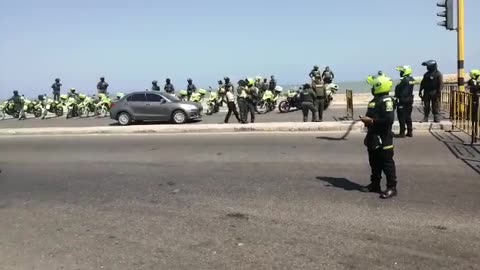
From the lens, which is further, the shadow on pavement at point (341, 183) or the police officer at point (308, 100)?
the police officer at point (308, 100)

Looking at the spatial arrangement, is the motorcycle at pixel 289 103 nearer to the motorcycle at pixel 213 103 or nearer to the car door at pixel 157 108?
the motorcycle at pixel 213 103

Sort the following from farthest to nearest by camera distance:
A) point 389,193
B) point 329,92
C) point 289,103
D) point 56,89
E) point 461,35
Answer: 1. point 56,89
2. point 329,92
3. point 289,103
4. point 461,35
5. point 389,193

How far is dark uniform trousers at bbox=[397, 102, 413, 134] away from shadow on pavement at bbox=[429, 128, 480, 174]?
734 millimetres

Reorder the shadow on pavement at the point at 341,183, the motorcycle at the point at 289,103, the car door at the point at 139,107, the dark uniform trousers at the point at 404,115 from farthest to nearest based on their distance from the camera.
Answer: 1. the motorcycle at the point at 289,103
2. the car door at the point at 139,107
3. the dark uniform trousers at the point at 404,115
4. the shadow on pavement at the point at 341,183

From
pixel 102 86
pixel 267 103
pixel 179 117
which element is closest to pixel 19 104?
pixel 102 86

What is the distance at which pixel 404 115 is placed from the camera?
13367mm

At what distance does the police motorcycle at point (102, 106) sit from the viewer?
27.6 metres

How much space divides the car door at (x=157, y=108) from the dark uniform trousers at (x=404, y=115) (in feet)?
35.3

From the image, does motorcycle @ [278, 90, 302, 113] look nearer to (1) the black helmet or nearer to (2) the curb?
(2) the curb

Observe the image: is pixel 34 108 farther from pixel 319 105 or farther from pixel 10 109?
pixel 319 105

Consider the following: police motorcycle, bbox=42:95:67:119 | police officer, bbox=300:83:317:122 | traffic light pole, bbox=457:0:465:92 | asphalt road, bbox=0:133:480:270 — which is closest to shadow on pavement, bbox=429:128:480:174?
asphalt road, bbox=0:133:480:270

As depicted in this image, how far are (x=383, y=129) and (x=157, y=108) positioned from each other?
50.3 ft

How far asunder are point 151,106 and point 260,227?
16.3 meters

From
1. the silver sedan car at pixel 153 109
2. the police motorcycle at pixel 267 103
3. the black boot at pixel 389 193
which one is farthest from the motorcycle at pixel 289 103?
the black boot at pixel 389 193
